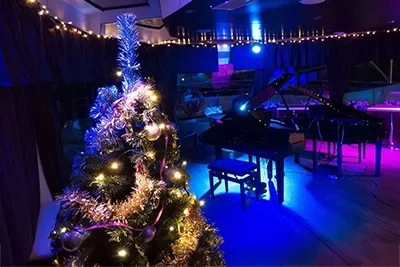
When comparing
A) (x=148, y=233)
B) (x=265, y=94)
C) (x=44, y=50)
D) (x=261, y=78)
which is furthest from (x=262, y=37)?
(x=148, y=233)

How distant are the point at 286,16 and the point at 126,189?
11.2ft

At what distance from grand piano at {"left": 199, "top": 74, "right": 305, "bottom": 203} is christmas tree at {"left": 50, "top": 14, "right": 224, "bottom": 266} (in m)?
2.01

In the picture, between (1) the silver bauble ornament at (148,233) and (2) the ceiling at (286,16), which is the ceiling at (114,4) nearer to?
(2) the ceiling at (286,16)

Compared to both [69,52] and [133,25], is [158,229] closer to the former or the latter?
[133,25]

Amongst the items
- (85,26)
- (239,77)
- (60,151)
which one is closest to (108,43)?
(85,26)

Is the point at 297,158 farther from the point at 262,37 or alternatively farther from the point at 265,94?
the point at 262,37

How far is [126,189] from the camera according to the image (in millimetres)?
2098

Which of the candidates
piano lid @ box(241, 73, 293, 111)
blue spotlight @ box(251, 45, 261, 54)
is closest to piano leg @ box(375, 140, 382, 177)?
piano lid @ box(241, 73, 293, 111)

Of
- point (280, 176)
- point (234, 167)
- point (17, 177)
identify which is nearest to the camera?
point (17, 177)

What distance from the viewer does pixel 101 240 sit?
2.10 m

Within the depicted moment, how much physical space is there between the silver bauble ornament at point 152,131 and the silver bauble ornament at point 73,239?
2.16ft

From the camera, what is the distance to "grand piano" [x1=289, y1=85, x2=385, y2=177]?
4567 mm

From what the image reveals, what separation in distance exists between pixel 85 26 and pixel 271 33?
288 centimetres

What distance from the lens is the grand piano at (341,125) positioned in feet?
15.0
